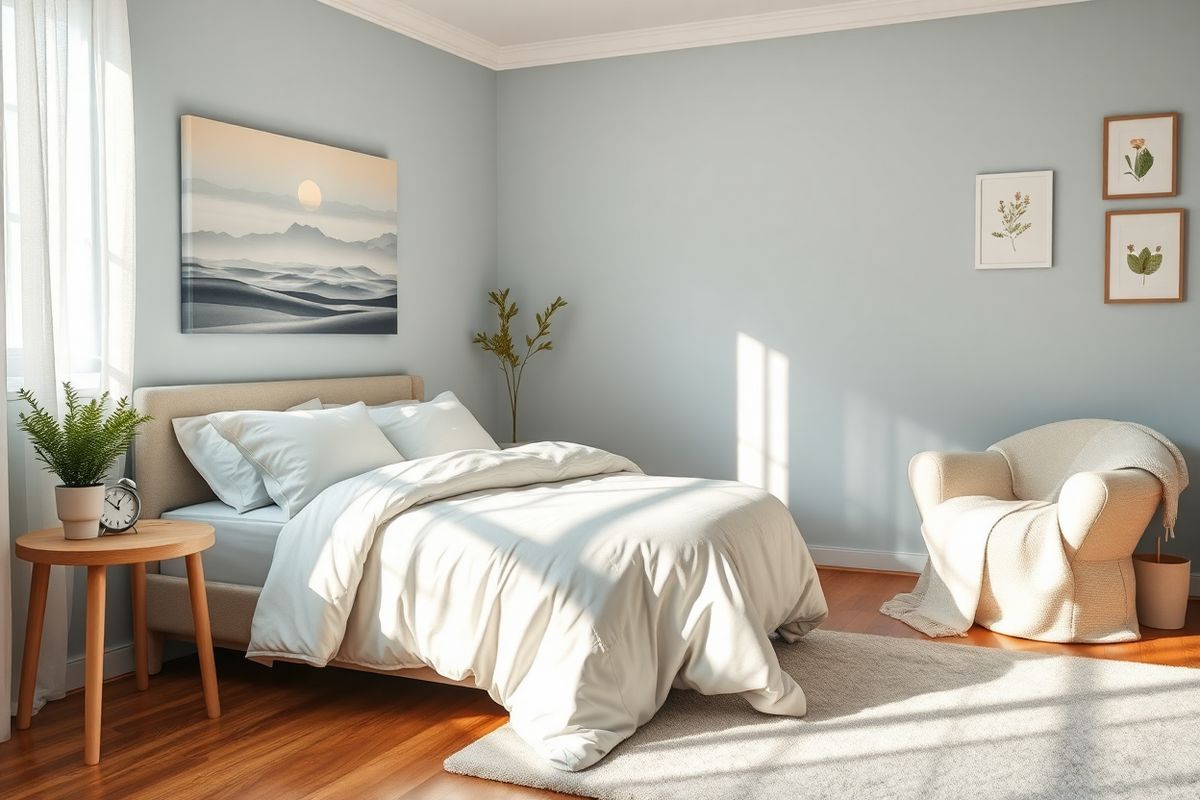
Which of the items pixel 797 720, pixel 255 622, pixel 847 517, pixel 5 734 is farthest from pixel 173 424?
pixel 847 517

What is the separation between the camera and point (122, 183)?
375 cm

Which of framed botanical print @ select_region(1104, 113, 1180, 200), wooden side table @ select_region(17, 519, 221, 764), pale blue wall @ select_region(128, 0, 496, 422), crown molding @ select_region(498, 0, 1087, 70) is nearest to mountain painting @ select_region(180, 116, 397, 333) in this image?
pale blue wall @ select_region(128, 0, 496, 422)

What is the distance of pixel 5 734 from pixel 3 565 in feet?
1.57

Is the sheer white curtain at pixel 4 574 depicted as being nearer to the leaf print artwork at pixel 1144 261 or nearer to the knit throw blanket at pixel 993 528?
the knit throw blanket at pixel 993 528

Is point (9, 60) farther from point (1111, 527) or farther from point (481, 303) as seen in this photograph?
point (1111, 527)

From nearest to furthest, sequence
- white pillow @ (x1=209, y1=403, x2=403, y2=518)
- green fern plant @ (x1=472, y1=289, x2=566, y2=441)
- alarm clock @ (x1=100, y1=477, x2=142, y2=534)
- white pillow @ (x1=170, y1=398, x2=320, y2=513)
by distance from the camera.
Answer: alarm clock @ (x1=100, y1=477, x2=142, y2=534) → white pillow @ (x1=209, y1=403, x2=403, y2=518) → white pillow @ (x1=170, y1=398, x2=320, y2=513) → green fern plant @ (x1=472, y1=289, x2=566, y2=441)

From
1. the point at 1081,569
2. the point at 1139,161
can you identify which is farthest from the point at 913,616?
the point at 1139,161

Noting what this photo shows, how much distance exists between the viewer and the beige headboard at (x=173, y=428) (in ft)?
12.5

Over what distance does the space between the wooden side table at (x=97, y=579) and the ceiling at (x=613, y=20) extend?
8.80 ft

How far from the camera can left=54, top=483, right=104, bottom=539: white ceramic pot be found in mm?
3156

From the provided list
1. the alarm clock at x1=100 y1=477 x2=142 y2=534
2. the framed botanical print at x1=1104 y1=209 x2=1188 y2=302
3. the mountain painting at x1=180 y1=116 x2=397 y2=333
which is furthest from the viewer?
the framed botanical print at x1=1104 y1=209 x2=1188 y2=302

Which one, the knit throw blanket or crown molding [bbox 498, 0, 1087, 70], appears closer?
the knit throw blanket

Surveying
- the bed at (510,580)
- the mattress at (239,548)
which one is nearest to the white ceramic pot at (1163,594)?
the bed at (510,580)

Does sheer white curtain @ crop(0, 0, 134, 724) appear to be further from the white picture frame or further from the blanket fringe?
the white picture frame
